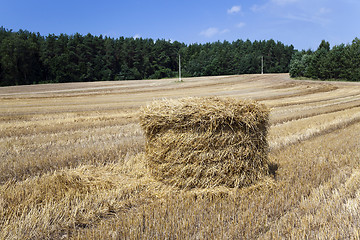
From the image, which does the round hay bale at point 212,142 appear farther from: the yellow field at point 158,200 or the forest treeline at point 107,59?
the forest treeline at point 107,59

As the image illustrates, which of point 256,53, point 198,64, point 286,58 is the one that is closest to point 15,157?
point 198,64

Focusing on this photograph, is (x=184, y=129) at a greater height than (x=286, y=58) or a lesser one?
lesser

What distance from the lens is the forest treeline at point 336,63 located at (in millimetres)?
45844

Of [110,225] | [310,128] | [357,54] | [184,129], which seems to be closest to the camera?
[110,225]

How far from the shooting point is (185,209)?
4.09 m

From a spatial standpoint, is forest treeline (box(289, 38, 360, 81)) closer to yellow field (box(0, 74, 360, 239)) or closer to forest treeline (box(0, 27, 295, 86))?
forest treeline (box(0, 27, 295, 86))

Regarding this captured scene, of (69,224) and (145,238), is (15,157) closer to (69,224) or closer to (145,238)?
(69,224)

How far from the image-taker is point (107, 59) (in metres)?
86.9

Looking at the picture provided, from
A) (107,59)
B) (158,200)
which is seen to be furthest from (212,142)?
(107,59)

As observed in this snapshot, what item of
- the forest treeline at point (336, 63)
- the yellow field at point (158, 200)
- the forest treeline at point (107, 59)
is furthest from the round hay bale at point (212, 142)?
the forest treeline at point (107, 59)

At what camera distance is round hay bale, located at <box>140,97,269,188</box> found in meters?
4.81

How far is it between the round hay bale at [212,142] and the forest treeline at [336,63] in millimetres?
50042

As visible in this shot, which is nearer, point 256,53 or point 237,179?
point 237,179

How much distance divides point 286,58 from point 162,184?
110 m
